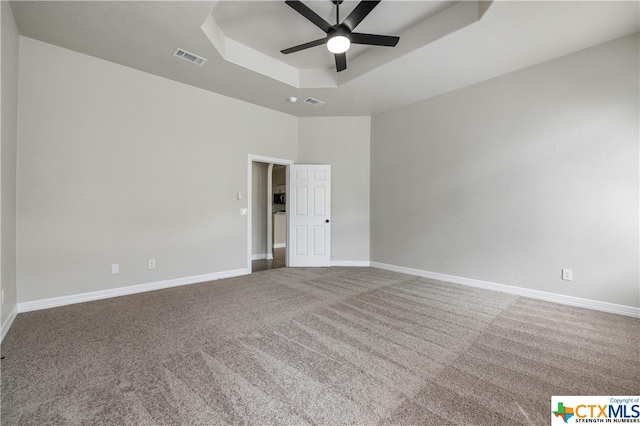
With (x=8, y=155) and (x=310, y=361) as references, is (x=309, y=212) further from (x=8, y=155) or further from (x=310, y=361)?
(x=8, y=155)

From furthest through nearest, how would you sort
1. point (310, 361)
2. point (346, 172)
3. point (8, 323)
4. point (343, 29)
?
point (346, 172) → point (343, 29) → point (8, 323) → point (310, 361)

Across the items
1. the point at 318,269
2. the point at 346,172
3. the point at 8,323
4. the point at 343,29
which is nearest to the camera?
the point at 8,323

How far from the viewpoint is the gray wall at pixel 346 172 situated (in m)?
5.61

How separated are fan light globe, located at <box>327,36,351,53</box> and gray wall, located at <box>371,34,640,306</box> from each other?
2.33 meters

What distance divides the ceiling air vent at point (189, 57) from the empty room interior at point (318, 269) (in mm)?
24

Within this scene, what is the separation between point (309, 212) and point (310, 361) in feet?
12.3

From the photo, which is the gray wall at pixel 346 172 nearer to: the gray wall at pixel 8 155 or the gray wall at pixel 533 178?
the gray wall at pixel 533 178

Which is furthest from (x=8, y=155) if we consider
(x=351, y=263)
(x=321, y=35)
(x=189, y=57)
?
(x=351, y=263)

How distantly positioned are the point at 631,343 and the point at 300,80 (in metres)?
4.86

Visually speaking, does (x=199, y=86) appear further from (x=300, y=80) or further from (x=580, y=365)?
(x=580, y=365)

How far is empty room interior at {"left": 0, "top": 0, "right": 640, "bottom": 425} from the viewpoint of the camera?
5.86 feet

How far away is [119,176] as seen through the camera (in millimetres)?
3613

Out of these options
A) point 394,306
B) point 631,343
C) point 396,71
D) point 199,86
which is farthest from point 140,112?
point 631,343

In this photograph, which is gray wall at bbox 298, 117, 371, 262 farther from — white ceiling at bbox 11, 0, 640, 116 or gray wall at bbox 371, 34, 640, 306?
white ceiling at bbox 11, 0, 640, 116
